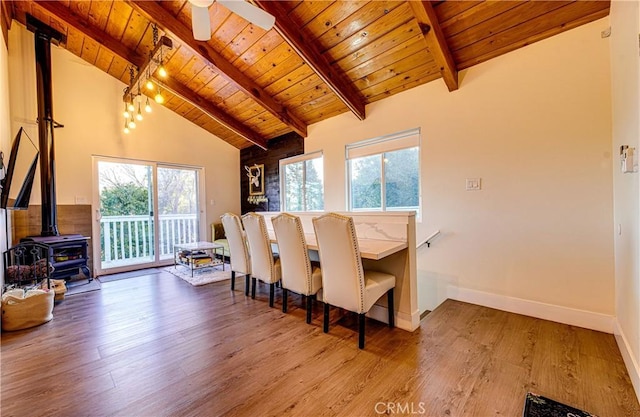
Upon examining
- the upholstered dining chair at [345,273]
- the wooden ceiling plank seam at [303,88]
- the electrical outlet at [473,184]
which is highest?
the wooden ceiling plank seam at [303,88]

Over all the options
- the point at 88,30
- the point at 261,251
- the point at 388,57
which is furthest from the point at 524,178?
the point at 88,30

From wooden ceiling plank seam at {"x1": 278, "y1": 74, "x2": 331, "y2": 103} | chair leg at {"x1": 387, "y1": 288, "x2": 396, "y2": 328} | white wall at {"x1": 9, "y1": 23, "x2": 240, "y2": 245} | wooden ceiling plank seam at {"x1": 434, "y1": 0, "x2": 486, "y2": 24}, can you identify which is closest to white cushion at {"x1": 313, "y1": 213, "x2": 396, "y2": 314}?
chair leg at {"x1": 387, "y1": 288, "x2": 396, "y2": 328}

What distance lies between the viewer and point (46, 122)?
3557 millimetres

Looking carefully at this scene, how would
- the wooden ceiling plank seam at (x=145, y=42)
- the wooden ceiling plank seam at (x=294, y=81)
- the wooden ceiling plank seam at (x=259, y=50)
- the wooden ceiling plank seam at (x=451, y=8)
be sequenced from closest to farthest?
the wooden ceiling plank seam at (x=451, y=8) → the wooden ceiling plank seam at (x=259, y=50) → the wooden ceiling plank seam at (x=145, y=42) → the wooden ceiling plank seam at (x=294, y=81)

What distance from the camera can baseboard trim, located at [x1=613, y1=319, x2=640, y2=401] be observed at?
1505 millimetres

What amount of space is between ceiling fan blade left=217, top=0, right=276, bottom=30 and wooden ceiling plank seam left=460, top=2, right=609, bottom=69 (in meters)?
2.13

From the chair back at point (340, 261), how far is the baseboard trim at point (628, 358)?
160 centimetres

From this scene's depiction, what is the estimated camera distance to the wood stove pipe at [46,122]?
351 centimetres

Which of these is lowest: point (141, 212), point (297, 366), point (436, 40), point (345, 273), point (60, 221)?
point (297, 366)

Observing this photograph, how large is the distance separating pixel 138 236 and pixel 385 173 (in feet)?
14.9

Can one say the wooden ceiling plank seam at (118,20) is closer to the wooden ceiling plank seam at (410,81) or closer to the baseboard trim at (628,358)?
the wooden ceiling plank seam at (410,81)

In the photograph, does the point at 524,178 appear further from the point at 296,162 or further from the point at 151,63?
the point at 151,63

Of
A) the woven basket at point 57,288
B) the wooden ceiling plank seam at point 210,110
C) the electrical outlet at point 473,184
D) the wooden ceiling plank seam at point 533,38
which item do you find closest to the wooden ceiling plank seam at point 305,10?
the wooden ceiling plank seam at point 533,38

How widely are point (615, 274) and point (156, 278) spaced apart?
17.9ft
